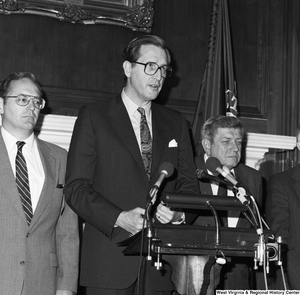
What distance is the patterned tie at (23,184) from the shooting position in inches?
131

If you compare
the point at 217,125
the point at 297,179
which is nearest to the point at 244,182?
the point at 297,179

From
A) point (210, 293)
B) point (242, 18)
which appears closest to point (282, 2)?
point (242, 18)

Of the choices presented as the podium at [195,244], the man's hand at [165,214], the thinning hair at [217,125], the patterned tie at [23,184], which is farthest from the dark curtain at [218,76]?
A: the podium at [195,244]

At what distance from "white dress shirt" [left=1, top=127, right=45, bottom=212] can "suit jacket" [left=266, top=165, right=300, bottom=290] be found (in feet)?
5.45

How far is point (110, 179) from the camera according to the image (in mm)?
3242

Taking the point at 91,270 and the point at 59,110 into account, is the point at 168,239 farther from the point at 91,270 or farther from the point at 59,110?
the point at 59,110

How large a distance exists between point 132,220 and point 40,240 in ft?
2.62

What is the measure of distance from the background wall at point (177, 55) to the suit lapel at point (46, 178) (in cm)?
115

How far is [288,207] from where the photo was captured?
404cm

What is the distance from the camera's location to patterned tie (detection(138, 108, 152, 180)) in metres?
3.31

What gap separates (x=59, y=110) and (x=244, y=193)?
2.59m

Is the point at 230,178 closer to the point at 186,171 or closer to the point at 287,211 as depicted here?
the point at 186,171

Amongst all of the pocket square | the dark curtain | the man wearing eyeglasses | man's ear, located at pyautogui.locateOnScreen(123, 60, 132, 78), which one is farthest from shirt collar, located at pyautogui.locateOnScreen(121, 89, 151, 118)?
the dark curtain

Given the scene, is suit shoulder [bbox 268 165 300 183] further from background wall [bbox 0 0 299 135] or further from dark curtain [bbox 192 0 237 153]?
background wall [bbox 0 0 299 135]
